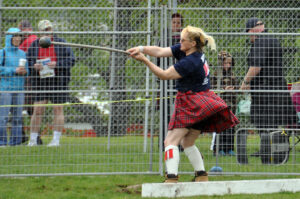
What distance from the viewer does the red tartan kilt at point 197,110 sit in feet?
17.2

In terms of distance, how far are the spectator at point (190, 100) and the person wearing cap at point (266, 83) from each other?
1332 mm

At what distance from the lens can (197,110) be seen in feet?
17.3

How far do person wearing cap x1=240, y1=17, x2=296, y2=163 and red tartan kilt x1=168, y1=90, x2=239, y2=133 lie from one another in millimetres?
1236

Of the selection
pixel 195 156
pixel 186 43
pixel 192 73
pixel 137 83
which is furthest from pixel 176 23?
pixel 195 156

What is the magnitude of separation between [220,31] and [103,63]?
155 centimetres

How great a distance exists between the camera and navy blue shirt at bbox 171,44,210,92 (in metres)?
5.16

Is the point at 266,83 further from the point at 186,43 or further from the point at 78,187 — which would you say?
the point at 78,187

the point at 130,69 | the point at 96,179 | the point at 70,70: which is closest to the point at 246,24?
the point at 130,69

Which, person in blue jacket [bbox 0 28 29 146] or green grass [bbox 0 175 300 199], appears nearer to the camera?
green grass [bbox 0 175 300 199]

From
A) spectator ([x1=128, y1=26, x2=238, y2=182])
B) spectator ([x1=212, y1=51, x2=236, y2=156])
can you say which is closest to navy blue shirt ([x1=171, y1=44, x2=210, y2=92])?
spectator ([x1=128, y1=26, x2=238, y2=182])

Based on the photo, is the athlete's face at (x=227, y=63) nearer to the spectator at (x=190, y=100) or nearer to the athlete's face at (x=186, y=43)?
the spectator at (x=190, y=100)

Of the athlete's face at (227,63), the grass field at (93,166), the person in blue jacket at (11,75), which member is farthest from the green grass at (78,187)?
the athlete's face at (227,63)

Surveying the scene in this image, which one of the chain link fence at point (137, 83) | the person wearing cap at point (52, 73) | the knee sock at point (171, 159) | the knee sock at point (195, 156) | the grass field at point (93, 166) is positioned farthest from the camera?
the person wearing cap at point (52, 73)

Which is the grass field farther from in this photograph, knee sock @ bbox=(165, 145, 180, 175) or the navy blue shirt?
the navy blue shirt
